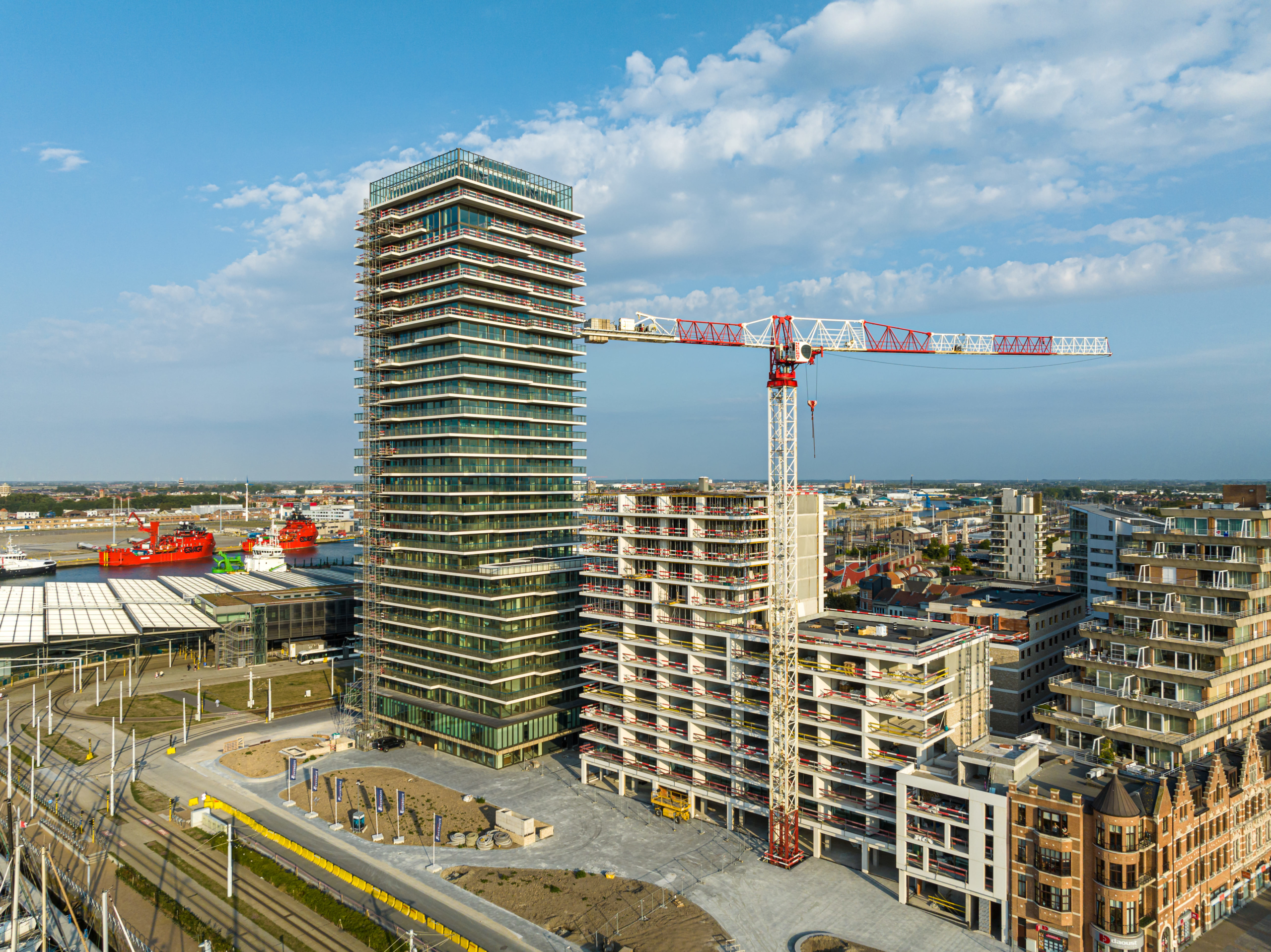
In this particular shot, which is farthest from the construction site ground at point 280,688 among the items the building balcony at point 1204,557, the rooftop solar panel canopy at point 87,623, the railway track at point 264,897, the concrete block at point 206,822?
the building balcony at point 1204,557

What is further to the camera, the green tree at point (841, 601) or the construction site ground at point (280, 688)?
the green tree at point (841, 601)

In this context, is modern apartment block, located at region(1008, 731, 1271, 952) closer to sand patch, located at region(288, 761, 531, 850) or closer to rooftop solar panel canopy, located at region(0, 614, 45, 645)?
sand patch, located at region(288, 761, 531, 850)

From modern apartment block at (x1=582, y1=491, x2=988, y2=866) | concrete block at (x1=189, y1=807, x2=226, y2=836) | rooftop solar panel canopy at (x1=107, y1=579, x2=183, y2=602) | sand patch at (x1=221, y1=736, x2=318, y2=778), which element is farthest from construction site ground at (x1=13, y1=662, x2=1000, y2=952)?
rooftop solar panel canopy at (x1=107, y1=579, x2=183, y2=602)

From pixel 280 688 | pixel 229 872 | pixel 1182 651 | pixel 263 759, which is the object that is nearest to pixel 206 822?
pixel 229 872

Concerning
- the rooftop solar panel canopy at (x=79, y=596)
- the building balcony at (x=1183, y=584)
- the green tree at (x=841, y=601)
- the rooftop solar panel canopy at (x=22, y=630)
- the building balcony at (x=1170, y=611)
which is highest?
the building balcony at (x=1183, y=584)

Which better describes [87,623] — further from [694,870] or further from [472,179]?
[694,870]

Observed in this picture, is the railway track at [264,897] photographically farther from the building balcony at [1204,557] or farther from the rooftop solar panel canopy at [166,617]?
the building balcony at [1204,557]
